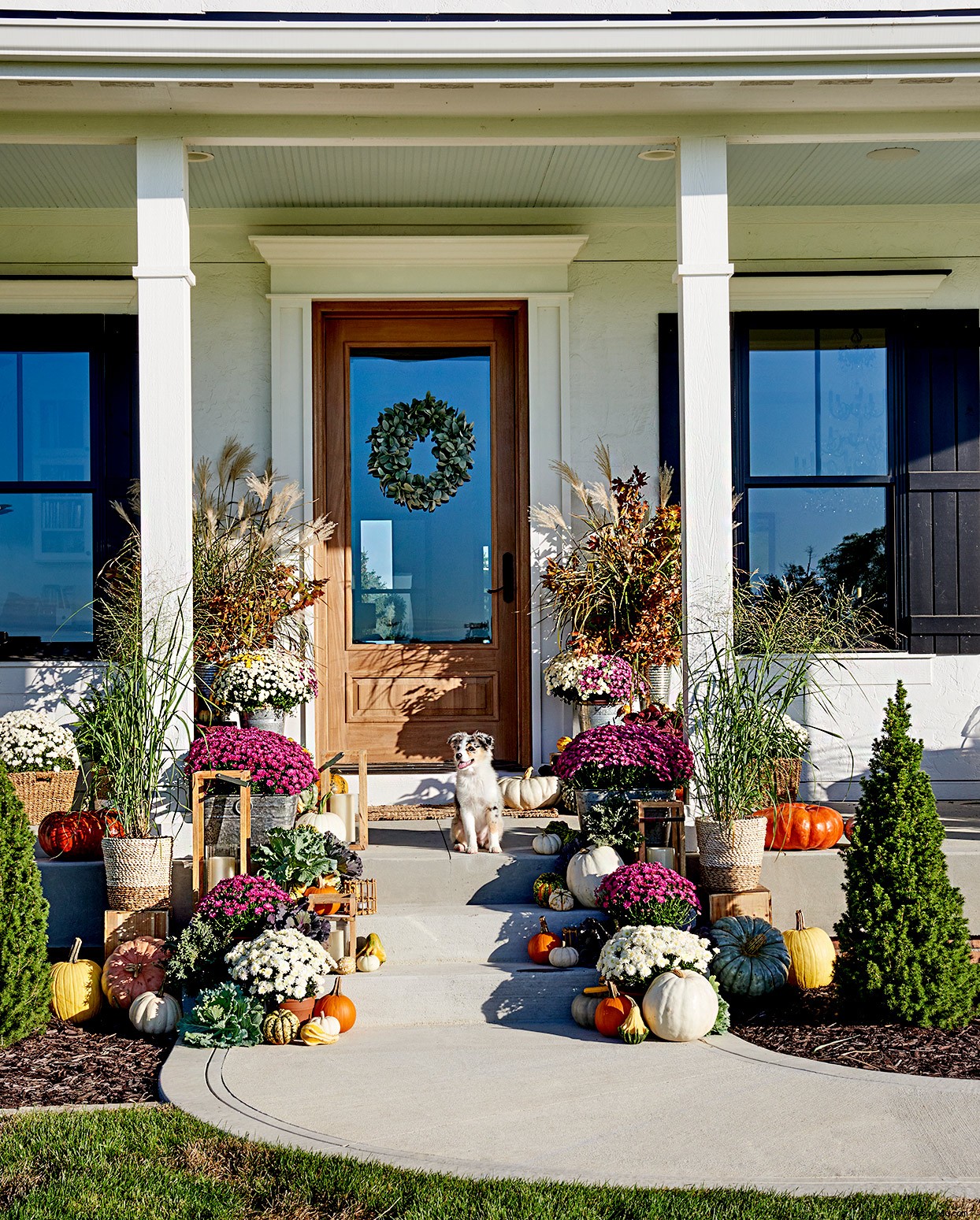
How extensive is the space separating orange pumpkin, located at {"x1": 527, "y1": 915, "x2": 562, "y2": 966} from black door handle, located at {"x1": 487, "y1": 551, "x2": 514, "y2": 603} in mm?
2732

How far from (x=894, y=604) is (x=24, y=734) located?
4.74m

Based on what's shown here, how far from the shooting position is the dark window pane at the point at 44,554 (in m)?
6.85

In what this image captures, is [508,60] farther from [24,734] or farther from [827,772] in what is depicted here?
[827,772]

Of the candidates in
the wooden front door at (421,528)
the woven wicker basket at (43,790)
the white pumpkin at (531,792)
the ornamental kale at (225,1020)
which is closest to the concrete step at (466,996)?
the ornamental kale at (225,1020)

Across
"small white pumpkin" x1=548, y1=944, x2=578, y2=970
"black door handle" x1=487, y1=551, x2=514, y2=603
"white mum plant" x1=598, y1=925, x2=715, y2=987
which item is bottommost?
"small white pumpkin" x1=548, y1=944, x2=578, y2=970

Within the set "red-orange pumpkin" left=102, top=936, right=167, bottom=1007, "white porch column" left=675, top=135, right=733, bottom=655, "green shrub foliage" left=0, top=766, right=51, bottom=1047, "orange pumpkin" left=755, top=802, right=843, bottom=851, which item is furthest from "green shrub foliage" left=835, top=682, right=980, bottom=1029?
"green shrub foliage" left=0, top=766, right=51, bottom=1047

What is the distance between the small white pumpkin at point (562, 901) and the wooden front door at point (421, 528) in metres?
2.16

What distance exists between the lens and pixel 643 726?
524 centimetres

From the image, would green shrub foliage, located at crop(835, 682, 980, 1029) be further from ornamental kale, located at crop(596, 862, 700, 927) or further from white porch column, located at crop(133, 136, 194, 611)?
white porch column, located at crop(133, 136, 194, 611)

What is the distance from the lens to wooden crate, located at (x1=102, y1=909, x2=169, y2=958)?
4633 mm

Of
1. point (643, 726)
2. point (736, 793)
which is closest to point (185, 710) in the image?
point (643, 726)

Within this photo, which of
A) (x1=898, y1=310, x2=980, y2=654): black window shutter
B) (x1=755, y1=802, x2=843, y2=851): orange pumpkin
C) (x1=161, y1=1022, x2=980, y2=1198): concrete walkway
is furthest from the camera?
(x1=898, y1=310, x2=980, y2=654): black window shutter

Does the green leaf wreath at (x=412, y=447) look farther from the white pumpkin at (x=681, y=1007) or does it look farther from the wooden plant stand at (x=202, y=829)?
the white pumpkin at (x=681, y=1007)

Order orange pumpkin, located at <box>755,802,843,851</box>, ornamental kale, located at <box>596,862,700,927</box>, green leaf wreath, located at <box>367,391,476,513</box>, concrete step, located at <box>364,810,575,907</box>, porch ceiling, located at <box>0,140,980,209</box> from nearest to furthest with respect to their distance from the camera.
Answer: ornamental kale, located at <box>596,862,700,927</box> → concrete step, located at <box>364,810,575,907</box> → orange pumpkin, located at <box>755,802,843,851</box> → porch ceiling, located at <box>0,140,980,209</box> → green leaf wreath, located at <box>367,391,476,513</box>
